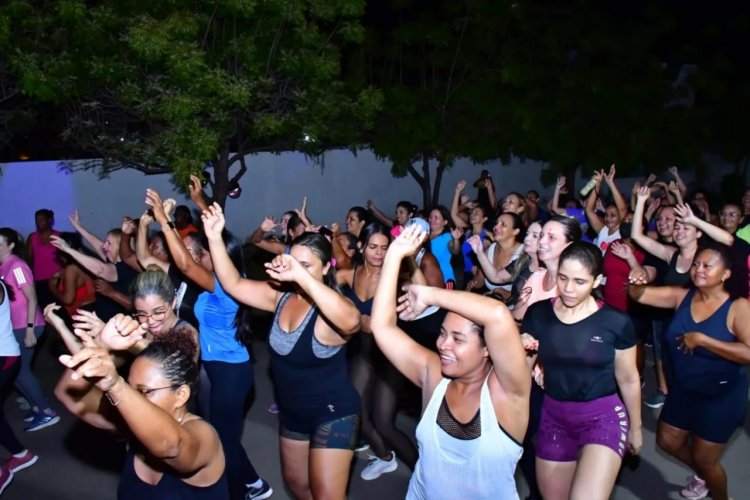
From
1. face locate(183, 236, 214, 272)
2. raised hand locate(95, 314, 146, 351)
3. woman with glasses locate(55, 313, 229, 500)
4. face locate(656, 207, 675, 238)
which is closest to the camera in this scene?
woman with glasses locate(55, 313, 229, 500)

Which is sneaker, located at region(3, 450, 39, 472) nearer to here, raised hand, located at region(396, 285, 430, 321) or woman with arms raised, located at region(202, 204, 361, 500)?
woman with arms raised, located at region(202, 204, 361, 500)

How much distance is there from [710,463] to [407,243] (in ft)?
9.31

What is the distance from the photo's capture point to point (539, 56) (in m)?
19.6

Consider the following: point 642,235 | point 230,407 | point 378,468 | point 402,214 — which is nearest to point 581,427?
point 378,468

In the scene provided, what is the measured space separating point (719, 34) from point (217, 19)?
17.6 metres

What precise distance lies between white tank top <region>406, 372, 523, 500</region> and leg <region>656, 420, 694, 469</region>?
2.17m

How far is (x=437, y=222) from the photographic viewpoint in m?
8.14

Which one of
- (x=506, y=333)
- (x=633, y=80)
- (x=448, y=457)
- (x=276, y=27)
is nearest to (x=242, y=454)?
(x=448, y=457)

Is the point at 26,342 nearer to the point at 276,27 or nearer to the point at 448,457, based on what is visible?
the point at 448,457

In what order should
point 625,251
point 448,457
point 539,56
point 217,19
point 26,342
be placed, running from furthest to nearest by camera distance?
point 539,56 → point 217,19 → point 26,342 → point 625,251 → point 448,457

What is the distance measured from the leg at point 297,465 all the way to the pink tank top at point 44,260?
18.7ft

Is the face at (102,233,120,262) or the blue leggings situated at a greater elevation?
the face at (102,233,120,262)

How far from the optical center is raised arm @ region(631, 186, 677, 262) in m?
6.13

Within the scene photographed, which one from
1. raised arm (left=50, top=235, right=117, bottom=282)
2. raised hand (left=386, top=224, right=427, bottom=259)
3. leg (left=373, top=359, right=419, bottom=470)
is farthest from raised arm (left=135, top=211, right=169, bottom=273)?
raised hand (left=386, top=224, right=427, bottom=259)
